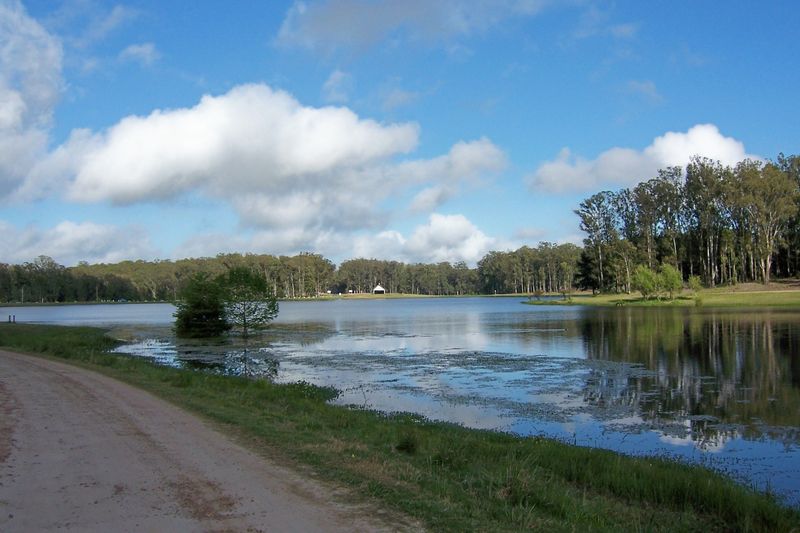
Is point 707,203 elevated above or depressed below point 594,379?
above

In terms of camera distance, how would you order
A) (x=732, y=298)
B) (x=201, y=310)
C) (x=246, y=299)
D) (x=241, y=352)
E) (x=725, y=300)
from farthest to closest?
(x=732, y=298) < (x=725, y=300) < (x=246, y=299) < (x=201, y=310) < (x=241, y=352)

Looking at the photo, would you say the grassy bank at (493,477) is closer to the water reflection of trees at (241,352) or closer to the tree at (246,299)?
the water reflection of trees at (241,352)

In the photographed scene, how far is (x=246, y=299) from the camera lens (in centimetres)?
5075

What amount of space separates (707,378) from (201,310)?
127ft

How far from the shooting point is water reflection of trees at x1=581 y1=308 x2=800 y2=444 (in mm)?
17188

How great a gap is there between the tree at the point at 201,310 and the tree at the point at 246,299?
2.12 ft

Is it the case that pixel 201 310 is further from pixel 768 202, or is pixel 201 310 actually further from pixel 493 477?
pixel 768 202

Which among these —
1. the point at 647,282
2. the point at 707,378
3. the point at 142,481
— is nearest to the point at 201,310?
the point at 707,378

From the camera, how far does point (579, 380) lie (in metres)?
24.6

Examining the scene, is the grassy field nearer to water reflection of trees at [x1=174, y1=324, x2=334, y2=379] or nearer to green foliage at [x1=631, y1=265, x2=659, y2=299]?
green foliage at [x1=631, y1=265, x2=659, y2=299]

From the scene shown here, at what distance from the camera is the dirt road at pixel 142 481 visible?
6934 mm

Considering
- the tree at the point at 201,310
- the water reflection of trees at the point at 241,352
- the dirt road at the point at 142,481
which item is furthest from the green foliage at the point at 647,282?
the dirt road at the point at 142,481

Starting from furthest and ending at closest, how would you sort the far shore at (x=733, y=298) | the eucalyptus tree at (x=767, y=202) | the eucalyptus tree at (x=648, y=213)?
the eucalyptus tree at (x=648, y=213)
the eucalyptus tree at (x=767, y=202)
the far shore at (x=733, y=298)

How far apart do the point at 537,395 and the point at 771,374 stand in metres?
10.0
